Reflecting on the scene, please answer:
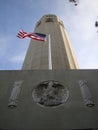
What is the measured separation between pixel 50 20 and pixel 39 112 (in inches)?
1153

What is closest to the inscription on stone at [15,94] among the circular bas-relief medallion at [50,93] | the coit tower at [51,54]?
the circular bas-relief medallion at [50,93]

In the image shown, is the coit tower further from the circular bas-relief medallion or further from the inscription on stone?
the inscription on stone

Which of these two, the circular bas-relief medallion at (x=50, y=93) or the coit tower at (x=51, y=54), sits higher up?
the coit tower at (x=51, y=54)

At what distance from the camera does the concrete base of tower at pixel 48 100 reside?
575 inches

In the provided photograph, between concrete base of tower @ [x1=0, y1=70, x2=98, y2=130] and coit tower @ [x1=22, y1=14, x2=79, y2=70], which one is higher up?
coit tower @ [x1=22, y1=14, x2=79, y2=70]

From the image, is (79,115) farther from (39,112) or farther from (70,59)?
(70,59)

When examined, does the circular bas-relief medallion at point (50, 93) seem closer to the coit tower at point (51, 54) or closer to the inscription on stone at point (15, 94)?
the inscription on stone at point (15, 94)

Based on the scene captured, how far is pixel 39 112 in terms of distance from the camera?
1528cm

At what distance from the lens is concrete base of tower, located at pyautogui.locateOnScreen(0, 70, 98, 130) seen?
14.6 metres

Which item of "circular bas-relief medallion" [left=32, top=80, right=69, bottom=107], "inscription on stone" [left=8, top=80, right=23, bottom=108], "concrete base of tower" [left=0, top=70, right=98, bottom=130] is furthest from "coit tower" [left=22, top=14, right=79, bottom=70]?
"inscription on stone" [left=8, top=80, right=23, bottom=108]

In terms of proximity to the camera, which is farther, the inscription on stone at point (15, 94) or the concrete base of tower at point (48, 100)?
the inscription on stone at point (15, 94)

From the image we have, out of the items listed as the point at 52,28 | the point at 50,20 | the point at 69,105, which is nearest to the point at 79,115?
the point at 69,105

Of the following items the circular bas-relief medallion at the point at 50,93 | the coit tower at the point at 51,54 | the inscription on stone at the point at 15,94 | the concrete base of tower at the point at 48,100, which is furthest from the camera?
the coit tower at the point at 51,54

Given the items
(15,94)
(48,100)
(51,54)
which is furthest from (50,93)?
(51,54)
